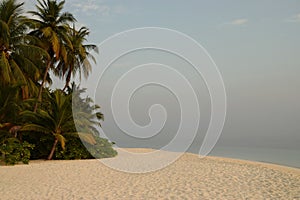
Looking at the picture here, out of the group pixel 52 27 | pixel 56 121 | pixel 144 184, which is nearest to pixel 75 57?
pixel 52 27

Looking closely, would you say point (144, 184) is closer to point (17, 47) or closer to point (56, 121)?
point (56, 121)

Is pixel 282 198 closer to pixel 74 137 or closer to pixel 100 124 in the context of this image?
pixel 74 137

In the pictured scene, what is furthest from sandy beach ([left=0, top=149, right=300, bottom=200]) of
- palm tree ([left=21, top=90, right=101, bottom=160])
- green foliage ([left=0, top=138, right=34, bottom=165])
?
palm tree ([left=21, top=90, right=101, bottom=160])

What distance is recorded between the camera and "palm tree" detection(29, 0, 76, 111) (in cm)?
1819

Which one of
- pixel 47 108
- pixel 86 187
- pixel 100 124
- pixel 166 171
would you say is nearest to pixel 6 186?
pixel 86 187

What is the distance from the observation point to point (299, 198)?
670cm

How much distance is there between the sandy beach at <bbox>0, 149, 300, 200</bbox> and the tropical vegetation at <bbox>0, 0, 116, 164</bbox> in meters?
2.77

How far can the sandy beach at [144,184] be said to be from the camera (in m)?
7.00

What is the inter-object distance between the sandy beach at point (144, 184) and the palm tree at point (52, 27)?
902 centimetres

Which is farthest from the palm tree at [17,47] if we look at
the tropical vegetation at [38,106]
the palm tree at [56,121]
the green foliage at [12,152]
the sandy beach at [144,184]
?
the sandy beach at [144,184]

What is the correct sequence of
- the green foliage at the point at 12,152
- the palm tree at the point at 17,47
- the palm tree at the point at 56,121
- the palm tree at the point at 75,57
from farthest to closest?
the palm tree at the point at 75,57 < the palm tree at the point at 17,47 < the palm tree at the point at 56,121 < the green foliage at the point at 12,152

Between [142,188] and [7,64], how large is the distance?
35.0ft

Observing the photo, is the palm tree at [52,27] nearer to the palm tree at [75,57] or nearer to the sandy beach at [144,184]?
the palm tree at [75,57]

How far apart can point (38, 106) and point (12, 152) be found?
13.0ft
